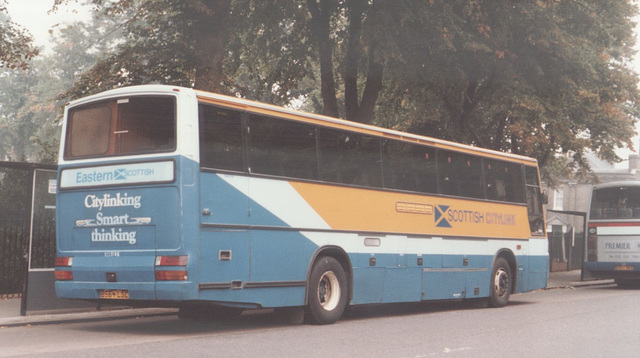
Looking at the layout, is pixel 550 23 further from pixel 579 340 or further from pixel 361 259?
pixel 579 340

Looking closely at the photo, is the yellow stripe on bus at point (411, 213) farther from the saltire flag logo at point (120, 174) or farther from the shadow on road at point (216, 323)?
the saltire flag logo at point (120, 174)

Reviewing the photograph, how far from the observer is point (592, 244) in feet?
87.6

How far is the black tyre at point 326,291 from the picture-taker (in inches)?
523

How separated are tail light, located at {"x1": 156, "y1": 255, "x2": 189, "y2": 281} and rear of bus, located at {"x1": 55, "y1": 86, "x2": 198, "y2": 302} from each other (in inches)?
0.5

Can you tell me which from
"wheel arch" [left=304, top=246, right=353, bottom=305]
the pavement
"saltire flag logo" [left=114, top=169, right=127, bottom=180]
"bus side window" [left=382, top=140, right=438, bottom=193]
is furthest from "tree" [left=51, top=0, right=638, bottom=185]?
"saltire flag logo" [left=114, top=169, right=127, bottom=180]

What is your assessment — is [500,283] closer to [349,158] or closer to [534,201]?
[534,201]

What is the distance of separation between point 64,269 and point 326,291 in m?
3.98

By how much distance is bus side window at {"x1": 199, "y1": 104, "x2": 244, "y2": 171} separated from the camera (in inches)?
459

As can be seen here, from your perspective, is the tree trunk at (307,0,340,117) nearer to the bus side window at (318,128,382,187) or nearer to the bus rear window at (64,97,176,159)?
the bus side window at (318,128,382,187)

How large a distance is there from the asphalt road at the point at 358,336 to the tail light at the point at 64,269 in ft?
2.44

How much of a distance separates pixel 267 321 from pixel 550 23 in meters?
13.7

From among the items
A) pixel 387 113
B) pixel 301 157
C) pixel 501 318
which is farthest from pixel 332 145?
pixel 387 113

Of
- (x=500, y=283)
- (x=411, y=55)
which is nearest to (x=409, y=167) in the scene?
(x=500, y=283)

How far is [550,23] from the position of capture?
78.3 ft
